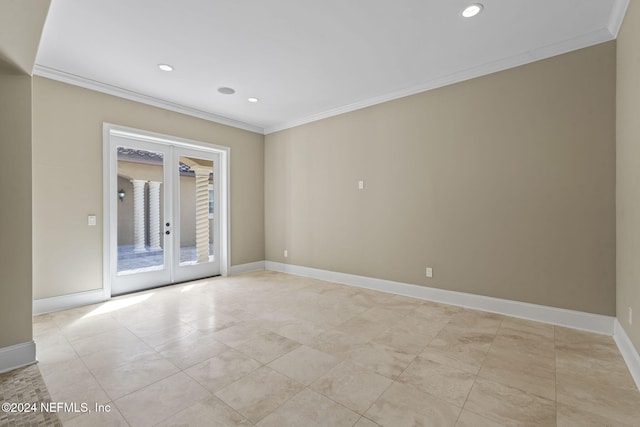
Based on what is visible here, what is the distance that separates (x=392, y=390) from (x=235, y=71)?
3.82 meters

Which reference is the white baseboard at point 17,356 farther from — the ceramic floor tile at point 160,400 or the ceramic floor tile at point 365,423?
the ceramic floor tile at point 365,423

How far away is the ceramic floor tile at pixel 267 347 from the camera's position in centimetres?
252

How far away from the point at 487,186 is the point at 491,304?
1.46 m

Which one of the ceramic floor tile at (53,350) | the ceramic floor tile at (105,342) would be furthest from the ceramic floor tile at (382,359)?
the ceramic floor tile at (53,350)

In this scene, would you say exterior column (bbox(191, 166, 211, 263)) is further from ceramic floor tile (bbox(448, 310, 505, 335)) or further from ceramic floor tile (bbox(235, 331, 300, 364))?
ceramic floor tile (bbox(448, 310, 505, 335))

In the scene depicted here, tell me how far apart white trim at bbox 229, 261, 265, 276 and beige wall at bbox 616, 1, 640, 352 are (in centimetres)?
537

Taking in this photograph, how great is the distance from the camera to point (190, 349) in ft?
8.70

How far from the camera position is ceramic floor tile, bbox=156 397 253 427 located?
1721 mm

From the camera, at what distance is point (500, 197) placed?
136 inches

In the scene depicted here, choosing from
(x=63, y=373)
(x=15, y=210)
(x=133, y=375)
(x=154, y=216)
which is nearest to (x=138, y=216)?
(x=154, y=216)

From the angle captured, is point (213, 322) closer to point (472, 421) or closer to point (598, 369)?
point (472, 421)

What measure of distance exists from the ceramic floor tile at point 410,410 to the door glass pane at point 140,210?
4.22m

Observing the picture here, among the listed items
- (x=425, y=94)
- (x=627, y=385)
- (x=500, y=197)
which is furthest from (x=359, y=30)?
(x=627, y=385)

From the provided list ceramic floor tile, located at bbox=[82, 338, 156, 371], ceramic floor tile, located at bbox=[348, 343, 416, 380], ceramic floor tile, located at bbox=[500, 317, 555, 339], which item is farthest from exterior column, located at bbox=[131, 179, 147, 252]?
ceramic floor tile, located at bbox=[500, 317, 555, 339]
